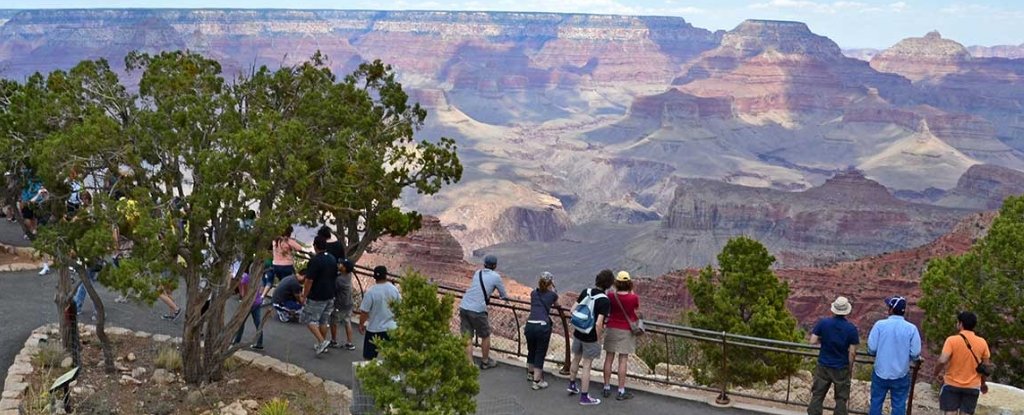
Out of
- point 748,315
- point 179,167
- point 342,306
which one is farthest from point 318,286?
point 748,315

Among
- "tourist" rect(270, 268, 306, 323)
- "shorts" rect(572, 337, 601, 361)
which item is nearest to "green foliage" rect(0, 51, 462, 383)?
"tourist" rect(270, 268, 306, 323)

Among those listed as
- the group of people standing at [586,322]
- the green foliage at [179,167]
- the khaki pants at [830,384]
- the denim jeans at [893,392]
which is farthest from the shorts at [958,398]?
the green foliage at [179,167]

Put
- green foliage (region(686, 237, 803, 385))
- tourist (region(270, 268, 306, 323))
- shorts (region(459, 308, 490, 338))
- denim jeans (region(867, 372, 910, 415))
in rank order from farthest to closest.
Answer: green foliage (region(686, 237, 803, 385)) → tourist (region(270, 268, 306, 323)) → shorts (region(459, 308, 490, 338)) → denim jeans (region(867, 372, 910, 415))

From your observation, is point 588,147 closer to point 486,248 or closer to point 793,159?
point 793,159

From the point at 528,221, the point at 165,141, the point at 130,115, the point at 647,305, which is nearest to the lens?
the point at 165,141

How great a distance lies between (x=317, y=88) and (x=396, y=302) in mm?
6088

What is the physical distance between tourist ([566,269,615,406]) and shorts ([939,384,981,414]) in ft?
12.9

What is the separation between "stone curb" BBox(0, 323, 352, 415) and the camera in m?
11.4

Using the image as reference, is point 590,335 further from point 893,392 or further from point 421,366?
point 421,366

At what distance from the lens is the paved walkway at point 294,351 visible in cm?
1228

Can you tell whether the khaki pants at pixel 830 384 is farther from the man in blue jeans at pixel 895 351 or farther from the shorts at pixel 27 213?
the shorts at pixel 27 213

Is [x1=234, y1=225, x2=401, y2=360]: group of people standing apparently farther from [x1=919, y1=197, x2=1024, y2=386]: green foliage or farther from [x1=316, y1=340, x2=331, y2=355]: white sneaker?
[x1=919, y1=197, x2=1024, y2=386]: green foliage

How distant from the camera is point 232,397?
12094 mm

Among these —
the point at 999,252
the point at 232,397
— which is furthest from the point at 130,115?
the point at 999,252
